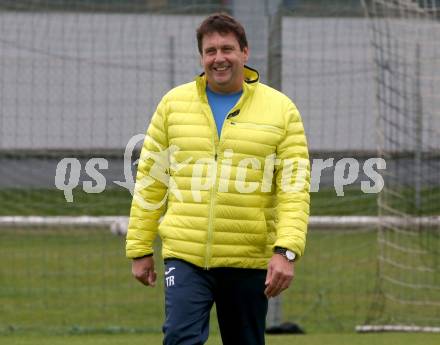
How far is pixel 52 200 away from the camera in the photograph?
10.9 m

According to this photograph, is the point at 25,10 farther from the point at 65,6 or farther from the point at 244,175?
the point at 244,175

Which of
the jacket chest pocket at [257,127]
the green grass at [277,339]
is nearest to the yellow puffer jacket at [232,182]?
the jacket chest pocket at [257,127]

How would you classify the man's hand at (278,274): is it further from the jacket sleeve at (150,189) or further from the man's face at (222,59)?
the man's face at (222,59)

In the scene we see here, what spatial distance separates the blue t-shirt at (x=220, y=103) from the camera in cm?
513

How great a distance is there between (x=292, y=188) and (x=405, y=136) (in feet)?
15.4

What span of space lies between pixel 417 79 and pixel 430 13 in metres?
0.58

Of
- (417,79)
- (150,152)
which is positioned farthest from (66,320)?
(150,152)

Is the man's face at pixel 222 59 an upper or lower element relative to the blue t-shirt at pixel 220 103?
upper

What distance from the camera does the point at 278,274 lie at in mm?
4875

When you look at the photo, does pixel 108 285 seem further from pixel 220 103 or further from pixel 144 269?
pixel 220 103

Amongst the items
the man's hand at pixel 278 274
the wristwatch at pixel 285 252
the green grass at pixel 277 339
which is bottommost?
the green grass at pixel 277 339

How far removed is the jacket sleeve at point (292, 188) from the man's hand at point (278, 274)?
0.06 metres

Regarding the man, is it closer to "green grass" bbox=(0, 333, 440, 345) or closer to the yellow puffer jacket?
the yellow puffer jacket

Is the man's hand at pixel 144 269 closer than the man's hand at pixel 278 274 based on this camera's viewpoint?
No
